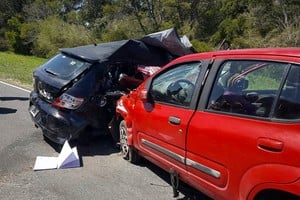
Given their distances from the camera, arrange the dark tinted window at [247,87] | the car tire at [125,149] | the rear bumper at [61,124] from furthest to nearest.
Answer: the rear bumper at [61,124]
the car tire at [125,149]
the dark tinted window at [247,87]

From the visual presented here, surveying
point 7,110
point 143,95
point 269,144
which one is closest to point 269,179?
point 269,144

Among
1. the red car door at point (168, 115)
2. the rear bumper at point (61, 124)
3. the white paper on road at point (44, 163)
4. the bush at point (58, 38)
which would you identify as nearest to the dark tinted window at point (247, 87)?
the red car door at point (168, 115)

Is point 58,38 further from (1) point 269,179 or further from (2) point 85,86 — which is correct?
(1) point 269,179

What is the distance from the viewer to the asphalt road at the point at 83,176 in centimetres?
518

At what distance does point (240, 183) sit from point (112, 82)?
12.6 feet

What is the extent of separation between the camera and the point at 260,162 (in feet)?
11.7

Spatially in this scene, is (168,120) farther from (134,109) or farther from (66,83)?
(66,83)

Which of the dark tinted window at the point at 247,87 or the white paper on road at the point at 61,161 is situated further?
the white paper on road at the point at 61,161

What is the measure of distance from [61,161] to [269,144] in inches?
136

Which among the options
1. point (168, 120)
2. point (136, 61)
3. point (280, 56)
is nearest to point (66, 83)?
point (136, 61)

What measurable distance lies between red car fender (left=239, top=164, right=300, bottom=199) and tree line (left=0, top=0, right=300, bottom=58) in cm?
2999

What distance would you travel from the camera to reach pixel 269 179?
3467 mm

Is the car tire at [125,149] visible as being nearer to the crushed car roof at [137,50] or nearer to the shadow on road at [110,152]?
the shadow on road at [110,152]

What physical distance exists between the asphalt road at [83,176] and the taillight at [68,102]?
27.9 inches
